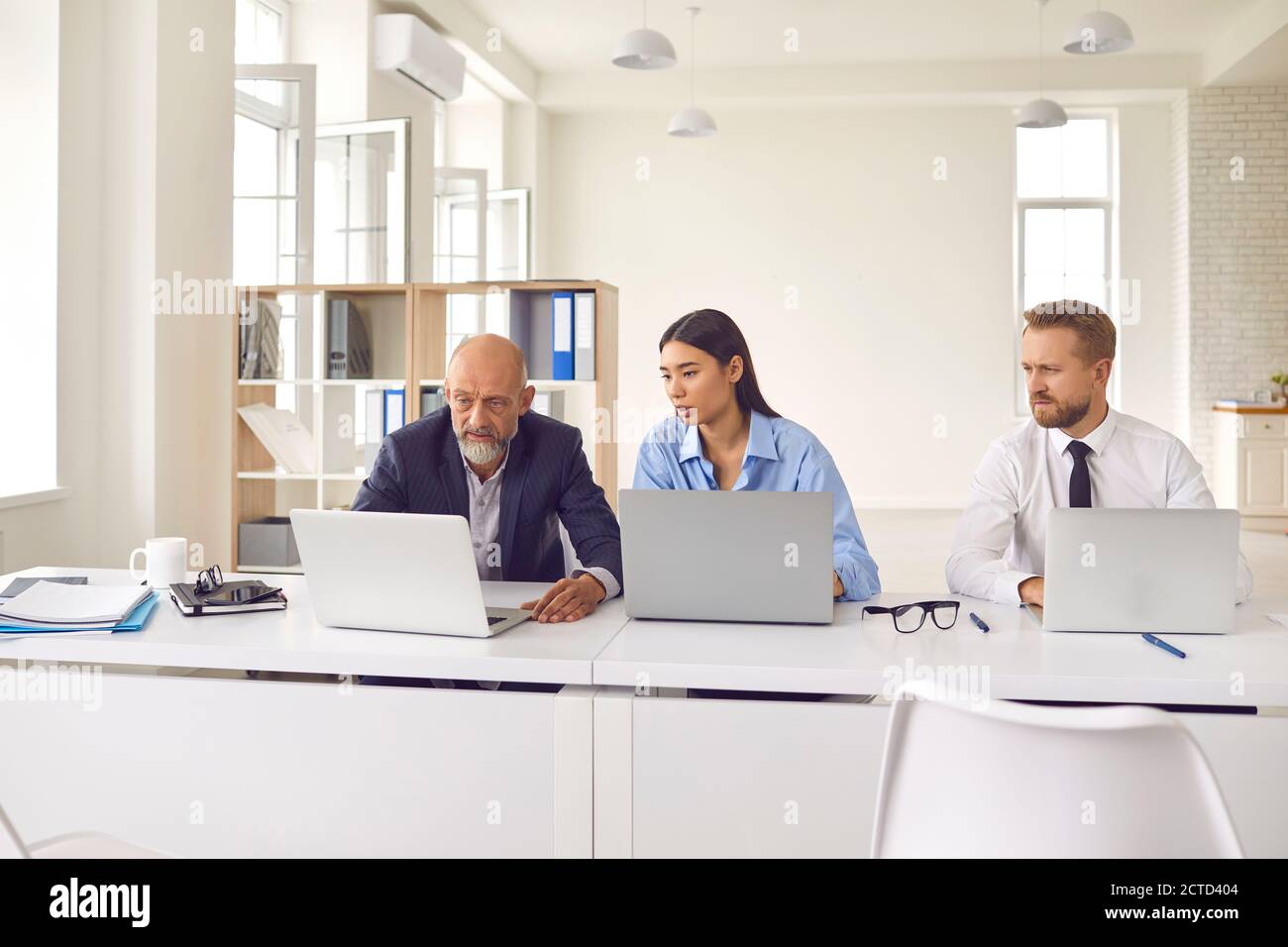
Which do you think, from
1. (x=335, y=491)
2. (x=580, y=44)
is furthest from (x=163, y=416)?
(x=580, y=44)

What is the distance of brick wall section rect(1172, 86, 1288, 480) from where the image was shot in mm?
8438

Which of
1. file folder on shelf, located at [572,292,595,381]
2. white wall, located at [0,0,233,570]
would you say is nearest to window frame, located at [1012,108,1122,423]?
file folder on shelf, located at [572,292,595,381]

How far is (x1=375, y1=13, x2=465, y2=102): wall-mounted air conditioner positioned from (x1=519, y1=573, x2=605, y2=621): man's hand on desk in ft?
16.3

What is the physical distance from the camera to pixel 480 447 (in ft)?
7.98

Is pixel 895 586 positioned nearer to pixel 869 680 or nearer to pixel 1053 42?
pixel 869 680

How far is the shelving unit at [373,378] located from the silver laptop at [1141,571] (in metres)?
2.53

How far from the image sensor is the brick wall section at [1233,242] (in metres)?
8.44

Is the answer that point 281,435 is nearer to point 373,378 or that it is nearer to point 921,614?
point 373,378

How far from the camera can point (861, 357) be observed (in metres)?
9.34

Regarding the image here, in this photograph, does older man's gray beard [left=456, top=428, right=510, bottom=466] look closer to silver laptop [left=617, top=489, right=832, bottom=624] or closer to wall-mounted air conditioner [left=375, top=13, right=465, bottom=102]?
silver laptop [left=617, top=489, right=832, bottom=624]

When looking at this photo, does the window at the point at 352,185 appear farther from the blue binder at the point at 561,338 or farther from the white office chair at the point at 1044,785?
the white office chair at the point at 1044,785

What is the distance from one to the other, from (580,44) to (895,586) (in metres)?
4.96

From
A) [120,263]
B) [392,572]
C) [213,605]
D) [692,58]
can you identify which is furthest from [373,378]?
[692,58]

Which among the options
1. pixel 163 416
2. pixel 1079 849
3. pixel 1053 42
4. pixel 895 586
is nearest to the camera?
pixel 1079 849
